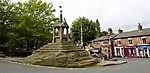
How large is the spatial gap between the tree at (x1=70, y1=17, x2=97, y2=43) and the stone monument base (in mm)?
44196

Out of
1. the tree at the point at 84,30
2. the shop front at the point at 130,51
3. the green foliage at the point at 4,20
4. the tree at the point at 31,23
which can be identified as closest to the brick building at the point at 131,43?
the shop front at the point at 130,51

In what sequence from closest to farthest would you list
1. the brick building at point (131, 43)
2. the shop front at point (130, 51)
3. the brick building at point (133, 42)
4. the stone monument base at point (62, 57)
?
the stone monument base at point (62, 57), the brick building at point (133, 42), the brick building at point (131, 43), the shop front at point (130, 51)

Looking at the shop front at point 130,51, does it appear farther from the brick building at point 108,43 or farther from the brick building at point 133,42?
the brick building at point 108,43

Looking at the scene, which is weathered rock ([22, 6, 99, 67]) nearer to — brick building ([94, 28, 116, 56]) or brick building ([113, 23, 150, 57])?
brick building ([113, 23, 150, 57])

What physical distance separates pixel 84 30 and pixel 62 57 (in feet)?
154

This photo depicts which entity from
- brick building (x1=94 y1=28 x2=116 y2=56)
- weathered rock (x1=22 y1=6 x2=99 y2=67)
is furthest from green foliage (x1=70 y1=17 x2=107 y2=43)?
weathered rock (x1=22 y1=6 x2=99 y2=67)

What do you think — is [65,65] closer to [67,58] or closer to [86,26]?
[67,58]

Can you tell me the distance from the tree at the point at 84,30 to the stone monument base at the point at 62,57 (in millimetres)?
44196

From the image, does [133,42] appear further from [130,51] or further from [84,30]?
[84,30]

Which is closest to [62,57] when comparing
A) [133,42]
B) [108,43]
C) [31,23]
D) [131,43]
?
[31,23]

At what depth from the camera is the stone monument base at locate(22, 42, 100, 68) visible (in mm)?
27328

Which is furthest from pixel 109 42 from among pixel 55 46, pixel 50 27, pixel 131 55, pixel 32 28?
pixel 55 46

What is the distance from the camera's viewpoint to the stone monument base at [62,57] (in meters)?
27.3

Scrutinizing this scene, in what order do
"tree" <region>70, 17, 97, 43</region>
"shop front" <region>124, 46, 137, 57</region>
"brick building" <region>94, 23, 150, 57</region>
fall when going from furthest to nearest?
"tree" <region>70, 17, 97, 43</region>
"shop front" <region>124, 46, 137, 57</region>
"brick building" <region>94, 23, 150, 57</region>
